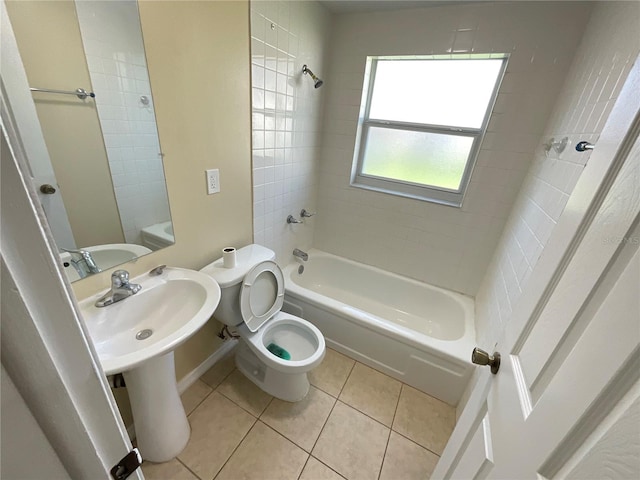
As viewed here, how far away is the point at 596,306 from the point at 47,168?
135 cm

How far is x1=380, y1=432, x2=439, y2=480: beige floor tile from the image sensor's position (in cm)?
123

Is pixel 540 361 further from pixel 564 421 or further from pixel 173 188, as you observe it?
pixel 173 188

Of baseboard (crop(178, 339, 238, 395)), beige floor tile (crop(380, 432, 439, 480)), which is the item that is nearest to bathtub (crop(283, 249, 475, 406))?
beige floor tile (crop(380, 432, 439, 480))

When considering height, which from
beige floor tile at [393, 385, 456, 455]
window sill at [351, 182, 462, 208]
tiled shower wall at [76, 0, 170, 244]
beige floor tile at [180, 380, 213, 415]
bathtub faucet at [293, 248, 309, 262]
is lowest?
beige floor tile at [180, 380, 213, 415]

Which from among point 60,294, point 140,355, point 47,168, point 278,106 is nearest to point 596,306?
point 60,294

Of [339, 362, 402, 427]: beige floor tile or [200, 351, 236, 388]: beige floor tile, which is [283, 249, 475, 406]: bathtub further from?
[200, 351, 236, 388]: beige floor tile

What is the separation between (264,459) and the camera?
1237 mm

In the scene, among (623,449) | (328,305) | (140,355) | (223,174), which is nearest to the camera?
(623,449)

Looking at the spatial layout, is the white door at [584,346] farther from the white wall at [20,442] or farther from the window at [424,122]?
the window at [424,122]

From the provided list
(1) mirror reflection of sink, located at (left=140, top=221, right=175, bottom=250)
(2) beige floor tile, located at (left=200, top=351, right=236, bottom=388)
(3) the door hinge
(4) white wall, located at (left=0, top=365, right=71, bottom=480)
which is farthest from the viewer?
(2) beige floor tile, located at (left=200, top=351, right=236, bottom=388)

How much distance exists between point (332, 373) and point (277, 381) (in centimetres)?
41

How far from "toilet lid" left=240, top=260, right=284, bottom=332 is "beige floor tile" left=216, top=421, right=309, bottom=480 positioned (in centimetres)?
53

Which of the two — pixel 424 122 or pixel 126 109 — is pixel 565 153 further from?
pixel 126 109

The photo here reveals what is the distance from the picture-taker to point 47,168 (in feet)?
2.63
